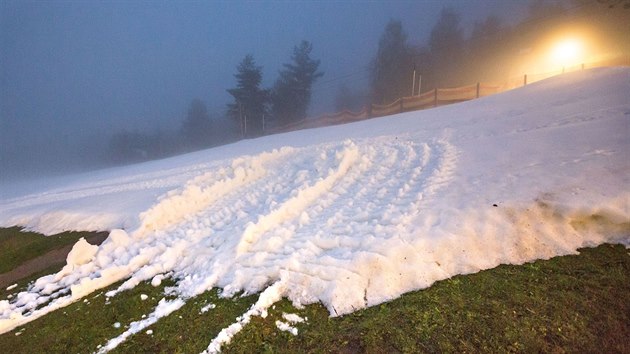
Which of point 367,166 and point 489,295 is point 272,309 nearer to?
point 489,295

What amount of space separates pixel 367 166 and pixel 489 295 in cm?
412

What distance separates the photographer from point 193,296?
3.41 metres

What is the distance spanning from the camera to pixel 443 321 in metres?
2.48

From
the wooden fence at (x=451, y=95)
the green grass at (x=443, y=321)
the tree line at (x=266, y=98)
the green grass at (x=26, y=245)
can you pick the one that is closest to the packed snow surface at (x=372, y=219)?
the green grass at (x=443, y=321)

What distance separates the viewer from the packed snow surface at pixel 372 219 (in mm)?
3262

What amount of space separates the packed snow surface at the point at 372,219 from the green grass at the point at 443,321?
0.18 metres

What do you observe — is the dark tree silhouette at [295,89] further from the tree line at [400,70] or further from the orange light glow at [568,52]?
the orange light glow at [568,52]

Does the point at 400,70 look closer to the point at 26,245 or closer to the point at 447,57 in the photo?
the point at 447,57

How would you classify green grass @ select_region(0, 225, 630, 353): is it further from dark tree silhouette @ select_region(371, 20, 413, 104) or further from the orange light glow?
dark tree silhouette @ select_region(371, 20, 413, 104)

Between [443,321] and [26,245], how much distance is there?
8.17 meters

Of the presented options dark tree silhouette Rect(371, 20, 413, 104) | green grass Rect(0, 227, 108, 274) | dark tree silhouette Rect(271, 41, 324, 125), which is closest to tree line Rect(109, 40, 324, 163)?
dark tree silhouette Rect(271, 41, 324, 125)

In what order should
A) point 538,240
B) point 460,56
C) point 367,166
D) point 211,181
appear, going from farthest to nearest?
point 460,56, point 211,181, point 367,166, point 538,240

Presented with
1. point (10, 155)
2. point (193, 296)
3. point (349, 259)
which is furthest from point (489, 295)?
point (10, 155)

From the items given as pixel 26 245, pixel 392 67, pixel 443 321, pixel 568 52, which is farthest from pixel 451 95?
pixel 392 67
